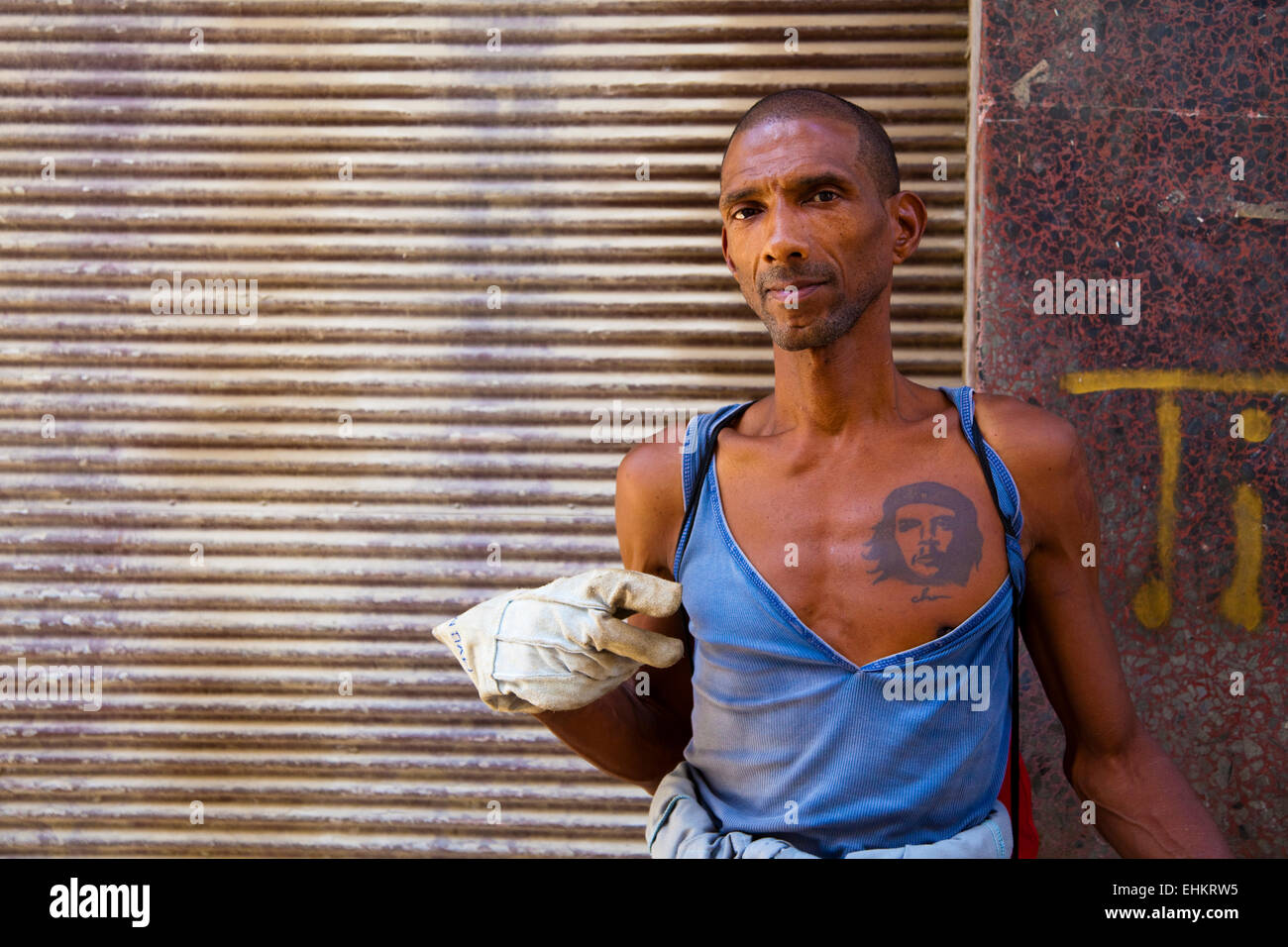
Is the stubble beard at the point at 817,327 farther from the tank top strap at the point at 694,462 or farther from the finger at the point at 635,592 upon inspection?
the finger at the point at 635,592

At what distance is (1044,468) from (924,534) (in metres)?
0.26

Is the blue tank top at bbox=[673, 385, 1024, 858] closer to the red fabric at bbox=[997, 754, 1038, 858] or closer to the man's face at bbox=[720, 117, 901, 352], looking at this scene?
the red fabric at bbox=[997, 754, 1038, 858]

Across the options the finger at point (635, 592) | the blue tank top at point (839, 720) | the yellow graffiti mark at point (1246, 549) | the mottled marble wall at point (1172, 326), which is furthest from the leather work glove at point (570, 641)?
the yellow graffiti mark at point (1246, 549)

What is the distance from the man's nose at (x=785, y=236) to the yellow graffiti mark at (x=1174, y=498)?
1.35 metres

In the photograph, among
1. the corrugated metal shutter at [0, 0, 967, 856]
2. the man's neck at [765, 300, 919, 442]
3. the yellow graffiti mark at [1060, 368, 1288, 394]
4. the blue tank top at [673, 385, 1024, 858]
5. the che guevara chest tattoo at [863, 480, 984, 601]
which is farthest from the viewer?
the corrugated metal shutter at [0, 0, 967, 856]

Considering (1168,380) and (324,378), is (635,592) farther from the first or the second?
(324,378)

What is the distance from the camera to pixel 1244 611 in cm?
283

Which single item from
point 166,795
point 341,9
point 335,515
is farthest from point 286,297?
point 166,795

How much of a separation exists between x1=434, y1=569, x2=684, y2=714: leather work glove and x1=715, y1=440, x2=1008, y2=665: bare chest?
240 mm

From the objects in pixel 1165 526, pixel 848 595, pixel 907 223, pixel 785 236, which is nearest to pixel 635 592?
pixel 848 595

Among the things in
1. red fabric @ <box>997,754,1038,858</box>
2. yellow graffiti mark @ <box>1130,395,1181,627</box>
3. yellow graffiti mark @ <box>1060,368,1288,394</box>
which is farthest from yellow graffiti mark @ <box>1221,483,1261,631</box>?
red fabric @ <box>997,754,1038,858</box>

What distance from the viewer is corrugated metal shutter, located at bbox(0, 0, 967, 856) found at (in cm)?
346

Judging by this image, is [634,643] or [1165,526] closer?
[634,643]

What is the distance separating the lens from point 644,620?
2.09 m
